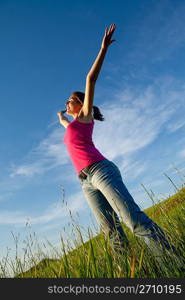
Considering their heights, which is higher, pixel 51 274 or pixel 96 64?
pixel 96 64

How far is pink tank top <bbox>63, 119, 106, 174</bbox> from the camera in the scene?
3.77 meters

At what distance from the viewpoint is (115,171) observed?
3.63m

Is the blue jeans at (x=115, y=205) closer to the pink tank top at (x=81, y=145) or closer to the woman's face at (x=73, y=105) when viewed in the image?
the pink tank top at (x=81, y=145)

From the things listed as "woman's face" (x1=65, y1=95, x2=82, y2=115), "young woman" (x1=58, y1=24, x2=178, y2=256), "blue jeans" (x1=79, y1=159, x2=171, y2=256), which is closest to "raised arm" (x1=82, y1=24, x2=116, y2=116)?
"young woman" (x1=58, y1=24, x2=178, y2=256)

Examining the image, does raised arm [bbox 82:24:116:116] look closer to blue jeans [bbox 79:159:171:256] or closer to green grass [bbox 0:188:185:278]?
blue jeans [bbox 79:159:171:256]

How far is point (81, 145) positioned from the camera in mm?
3898

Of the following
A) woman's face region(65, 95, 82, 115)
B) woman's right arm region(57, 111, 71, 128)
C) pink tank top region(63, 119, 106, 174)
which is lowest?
pink tank top region(63, 119, 106, 174)

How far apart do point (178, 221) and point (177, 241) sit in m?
0.45

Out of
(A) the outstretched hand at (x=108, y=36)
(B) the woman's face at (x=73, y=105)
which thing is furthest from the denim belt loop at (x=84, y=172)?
(A) the outstretched hand at (x=108, y=36)

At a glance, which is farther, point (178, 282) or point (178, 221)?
point (178, 221)

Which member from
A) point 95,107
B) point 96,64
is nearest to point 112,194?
point 96,64

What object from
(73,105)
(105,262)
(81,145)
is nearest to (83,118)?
(81,145)

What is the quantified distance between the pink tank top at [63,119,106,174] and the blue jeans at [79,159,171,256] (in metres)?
0.11

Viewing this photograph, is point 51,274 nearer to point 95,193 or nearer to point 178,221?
point 95,193
